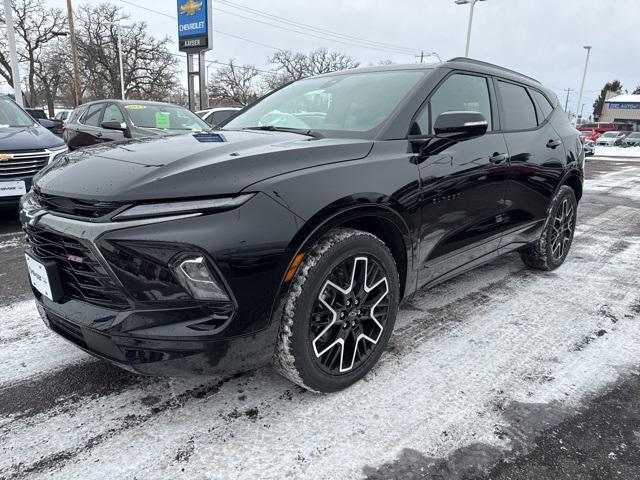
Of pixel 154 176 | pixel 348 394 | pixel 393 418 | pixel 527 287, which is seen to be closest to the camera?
pixel 154 176

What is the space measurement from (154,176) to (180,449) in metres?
1.14

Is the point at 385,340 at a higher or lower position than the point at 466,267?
lower

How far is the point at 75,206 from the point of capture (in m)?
1.93

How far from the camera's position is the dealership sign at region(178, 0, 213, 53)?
16.8 m

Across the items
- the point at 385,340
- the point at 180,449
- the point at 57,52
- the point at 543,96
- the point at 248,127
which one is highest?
the point at 57,52

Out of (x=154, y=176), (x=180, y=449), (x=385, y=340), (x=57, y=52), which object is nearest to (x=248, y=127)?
(x=154, y=176)

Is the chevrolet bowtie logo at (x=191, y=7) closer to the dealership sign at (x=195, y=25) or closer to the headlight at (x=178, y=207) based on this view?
the dealership sign at (x=195, y=25)

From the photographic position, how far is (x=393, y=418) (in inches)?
84.4

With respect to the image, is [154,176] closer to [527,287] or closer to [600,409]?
[600,409]

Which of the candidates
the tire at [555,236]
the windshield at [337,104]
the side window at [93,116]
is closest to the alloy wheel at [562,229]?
the tire at [555,236]

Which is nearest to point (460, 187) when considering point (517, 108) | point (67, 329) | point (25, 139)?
point (517, 108)

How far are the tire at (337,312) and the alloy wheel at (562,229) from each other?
8.17 ft

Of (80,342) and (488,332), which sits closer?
(80,342)

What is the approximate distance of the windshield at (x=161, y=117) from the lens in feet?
25.4
